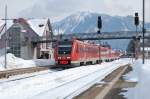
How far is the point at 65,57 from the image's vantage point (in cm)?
4991

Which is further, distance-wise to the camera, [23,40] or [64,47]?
[23,40]

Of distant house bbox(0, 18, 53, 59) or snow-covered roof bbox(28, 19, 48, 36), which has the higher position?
snow-covered roof bbox(28, 19, 48, 36)

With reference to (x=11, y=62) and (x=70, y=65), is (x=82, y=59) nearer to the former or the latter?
(x=70, y=65)

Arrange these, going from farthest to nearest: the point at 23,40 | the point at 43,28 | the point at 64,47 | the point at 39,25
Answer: the point at 39,25
the point at 43,28
the point at 23,40
the point at 64,47

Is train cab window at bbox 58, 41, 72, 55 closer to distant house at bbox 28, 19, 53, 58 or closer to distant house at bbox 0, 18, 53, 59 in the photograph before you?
distant house at bbox 0, 18, 53, 59

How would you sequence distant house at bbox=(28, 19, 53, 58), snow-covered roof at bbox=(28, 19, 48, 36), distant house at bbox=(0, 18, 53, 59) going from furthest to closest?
snow-covered roof at bbox=(28, 19, 48, 36)
distant house at bbox=(28, 19, 53, 58)
distant house at bbox=(0, 18, 53, 59)

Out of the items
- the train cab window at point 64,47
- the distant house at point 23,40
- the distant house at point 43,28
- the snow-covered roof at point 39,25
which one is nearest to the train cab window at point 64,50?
the train cab window at point 64,47

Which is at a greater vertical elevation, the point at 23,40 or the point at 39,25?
the point at 39,25

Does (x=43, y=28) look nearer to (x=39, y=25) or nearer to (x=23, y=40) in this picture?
(x=39, y=25)

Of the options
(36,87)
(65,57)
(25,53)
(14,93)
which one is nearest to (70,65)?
(65,57)

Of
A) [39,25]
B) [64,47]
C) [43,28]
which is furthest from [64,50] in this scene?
[39,25]

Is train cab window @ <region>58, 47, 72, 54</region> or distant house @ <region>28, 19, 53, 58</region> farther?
distant house @ <region>28, 19, 53, 58</region>

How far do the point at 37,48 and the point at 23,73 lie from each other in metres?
84.5

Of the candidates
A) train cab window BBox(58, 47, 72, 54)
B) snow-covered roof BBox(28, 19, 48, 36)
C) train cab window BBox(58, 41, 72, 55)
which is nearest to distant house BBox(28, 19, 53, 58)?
snow-covered roof BBox(28, 19, 48, 36)
